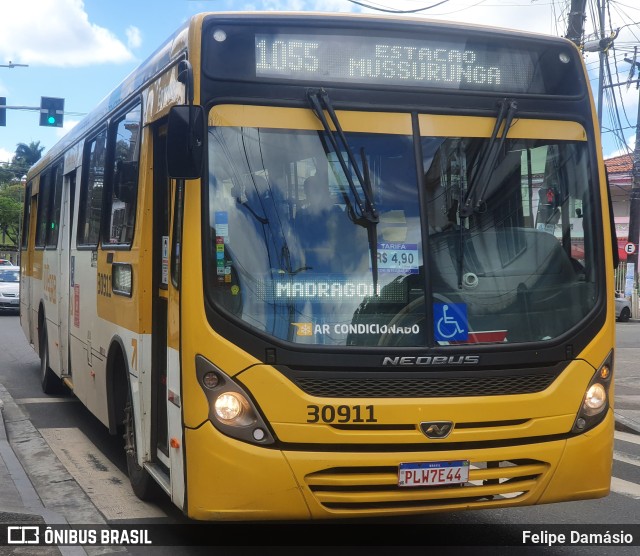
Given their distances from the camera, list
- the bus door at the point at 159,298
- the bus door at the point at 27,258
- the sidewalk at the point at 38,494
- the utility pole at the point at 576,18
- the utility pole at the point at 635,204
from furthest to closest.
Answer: the utility pole at the point at 635,204
the utility pole at the point at 576,18
the bus door at the point at 27,258
the bus door at the point at 159,298
the sidewalk at the point at 38,494

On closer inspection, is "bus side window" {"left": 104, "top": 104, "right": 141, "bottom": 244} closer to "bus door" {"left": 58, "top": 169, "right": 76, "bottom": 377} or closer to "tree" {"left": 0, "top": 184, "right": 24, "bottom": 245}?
"bus door" {"left": 58, "top": 169, "right": 76, "bottom": 377}

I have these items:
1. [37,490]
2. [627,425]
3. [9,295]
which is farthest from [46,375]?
[9,295]

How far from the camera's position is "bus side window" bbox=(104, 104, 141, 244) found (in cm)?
684

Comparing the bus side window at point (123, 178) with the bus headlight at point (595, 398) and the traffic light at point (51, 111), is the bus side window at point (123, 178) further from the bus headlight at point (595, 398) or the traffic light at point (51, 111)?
the traffic light at point (51, 111)

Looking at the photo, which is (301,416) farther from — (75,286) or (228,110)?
(75,286)

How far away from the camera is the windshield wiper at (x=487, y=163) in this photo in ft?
18.0

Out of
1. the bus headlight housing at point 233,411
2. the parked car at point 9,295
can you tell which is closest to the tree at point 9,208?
the parked car at point 9,295

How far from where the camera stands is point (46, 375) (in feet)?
40.3

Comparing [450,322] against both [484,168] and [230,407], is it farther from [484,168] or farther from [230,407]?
[230,407]

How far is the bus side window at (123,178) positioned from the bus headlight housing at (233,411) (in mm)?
2022

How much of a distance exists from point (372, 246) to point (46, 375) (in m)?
8.01

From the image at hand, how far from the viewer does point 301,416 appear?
5090mm

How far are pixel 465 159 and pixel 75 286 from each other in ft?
17.1

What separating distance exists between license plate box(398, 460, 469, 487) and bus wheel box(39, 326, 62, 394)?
7836mm
